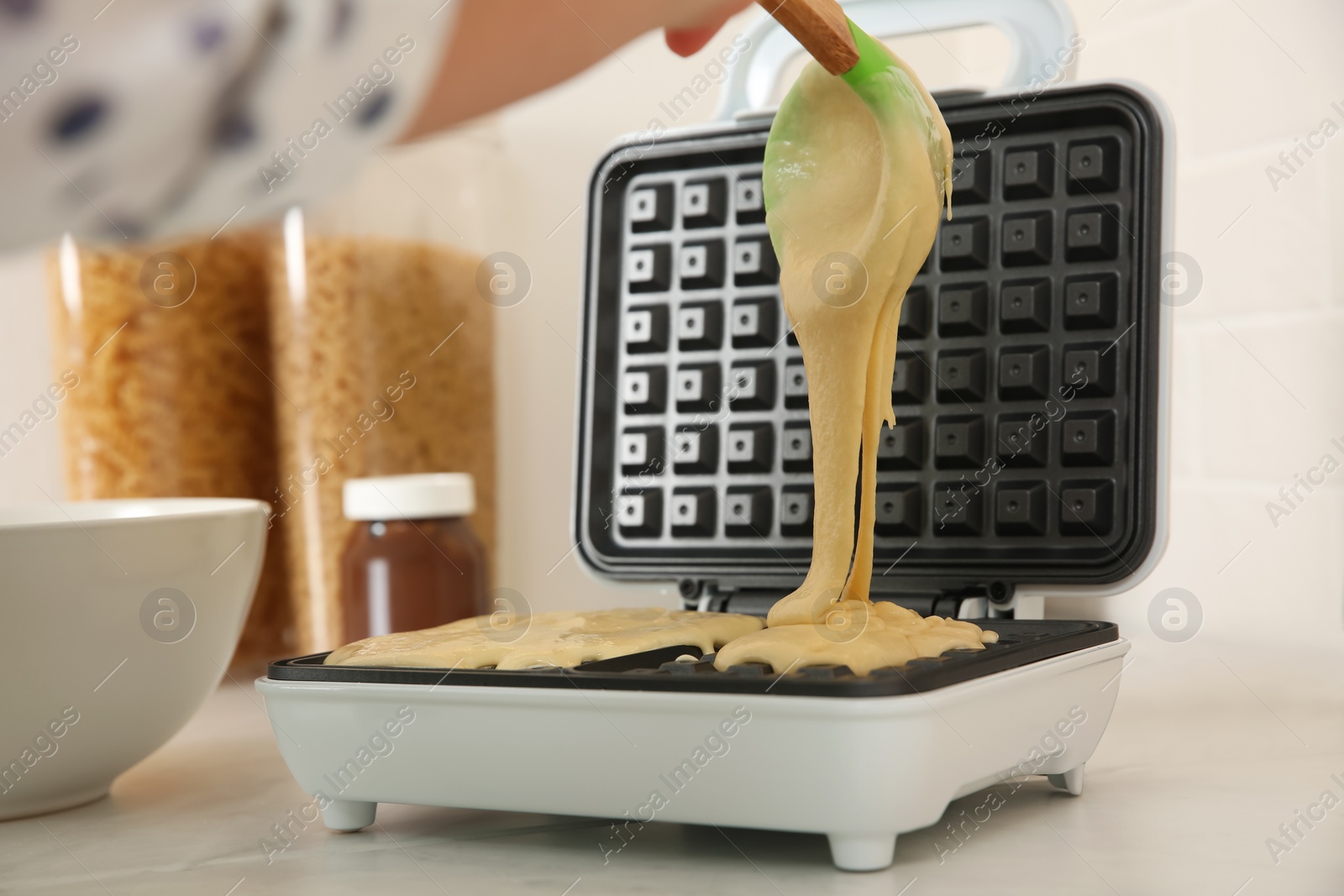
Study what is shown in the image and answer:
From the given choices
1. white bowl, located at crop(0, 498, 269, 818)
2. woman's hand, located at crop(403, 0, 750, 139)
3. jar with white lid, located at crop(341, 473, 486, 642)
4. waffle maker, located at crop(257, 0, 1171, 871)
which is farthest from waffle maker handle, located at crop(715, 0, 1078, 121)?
white bowl, located at crop(0, 498, 269, 818)

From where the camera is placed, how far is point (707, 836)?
70 centimetres

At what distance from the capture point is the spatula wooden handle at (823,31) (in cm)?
73

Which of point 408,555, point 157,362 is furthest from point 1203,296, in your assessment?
point 157,362

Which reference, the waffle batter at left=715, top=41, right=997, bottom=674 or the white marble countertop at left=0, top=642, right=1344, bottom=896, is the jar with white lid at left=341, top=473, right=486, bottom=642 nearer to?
the white marble countertop at left=0, top=642, right=1344, bottom=896

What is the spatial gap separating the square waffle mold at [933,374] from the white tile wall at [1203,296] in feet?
0.38

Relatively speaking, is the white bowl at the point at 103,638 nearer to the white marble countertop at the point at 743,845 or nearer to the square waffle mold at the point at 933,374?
the white marble countertop at the point at 743,845

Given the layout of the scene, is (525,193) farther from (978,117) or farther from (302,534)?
(978,117)

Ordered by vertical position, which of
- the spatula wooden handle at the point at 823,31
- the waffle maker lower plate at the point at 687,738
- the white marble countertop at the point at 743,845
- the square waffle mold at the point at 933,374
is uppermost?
the spatula wooden handle at the point at 823,31

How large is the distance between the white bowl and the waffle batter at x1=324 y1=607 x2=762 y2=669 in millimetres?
135

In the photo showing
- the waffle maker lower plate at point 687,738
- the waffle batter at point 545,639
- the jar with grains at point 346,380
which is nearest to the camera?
the waffle maker lower plate at point 687,738

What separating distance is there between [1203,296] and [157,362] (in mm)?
1148

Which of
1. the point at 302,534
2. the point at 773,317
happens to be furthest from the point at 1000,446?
the point at 302,534

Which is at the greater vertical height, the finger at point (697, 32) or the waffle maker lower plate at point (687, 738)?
the finger at point (697, 32)

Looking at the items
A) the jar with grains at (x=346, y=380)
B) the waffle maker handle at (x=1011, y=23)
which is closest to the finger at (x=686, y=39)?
the waffle maker handle at (x=1011, y=23)
